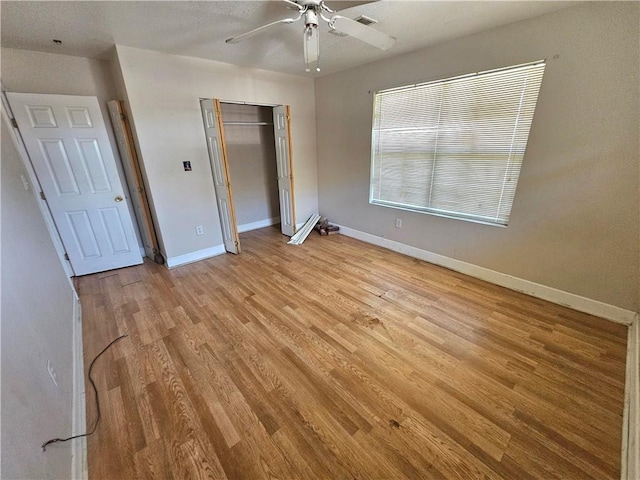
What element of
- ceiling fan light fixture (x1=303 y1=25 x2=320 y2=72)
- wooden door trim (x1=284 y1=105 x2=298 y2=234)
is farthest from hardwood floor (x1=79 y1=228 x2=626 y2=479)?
ceiling fan light fixture (x1=303 y1=25 x2=320 y2=72)

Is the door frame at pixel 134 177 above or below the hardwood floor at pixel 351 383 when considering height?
above

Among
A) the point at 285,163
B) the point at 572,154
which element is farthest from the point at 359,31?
the point at 285,163

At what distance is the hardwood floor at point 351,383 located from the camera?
1.32m

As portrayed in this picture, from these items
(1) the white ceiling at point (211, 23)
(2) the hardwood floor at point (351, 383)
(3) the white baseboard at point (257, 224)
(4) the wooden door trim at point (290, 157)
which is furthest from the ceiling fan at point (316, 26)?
(3) the white baseboard at point (257, 224)

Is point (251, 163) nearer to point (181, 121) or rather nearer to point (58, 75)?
point (181, 121)

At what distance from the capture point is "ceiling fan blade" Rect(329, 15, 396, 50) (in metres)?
1.76

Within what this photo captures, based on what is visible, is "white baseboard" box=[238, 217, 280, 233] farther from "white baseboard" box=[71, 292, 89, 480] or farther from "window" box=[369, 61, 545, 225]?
"white baseboard" box=[71, 292, 89, 480]

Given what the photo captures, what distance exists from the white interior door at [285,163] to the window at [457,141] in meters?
1.35

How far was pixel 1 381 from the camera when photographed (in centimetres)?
90

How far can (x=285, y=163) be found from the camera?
4.21 meters

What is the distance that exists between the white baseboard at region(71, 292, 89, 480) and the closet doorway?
2.08m

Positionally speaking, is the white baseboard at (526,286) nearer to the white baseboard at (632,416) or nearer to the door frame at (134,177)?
the white baseboard at (632,416)

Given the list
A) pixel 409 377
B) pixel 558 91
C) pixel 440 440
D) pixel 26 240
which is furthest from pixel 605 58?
pixel 26 240

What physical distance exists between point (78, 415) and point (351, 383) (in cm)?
169
